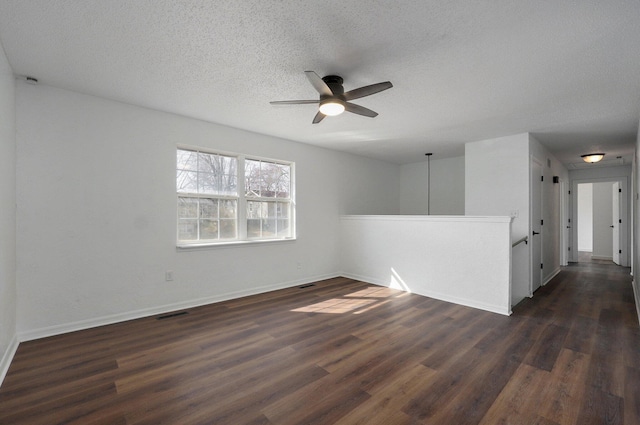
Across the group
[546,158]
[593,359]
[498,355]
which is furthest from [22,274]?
[546,158]

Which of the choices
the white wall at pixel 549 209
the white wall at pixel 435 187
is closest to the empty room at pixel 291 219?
the white wall at pixel 549 209

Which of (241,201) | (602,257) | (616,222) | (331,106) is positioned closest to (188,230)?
(241,201)

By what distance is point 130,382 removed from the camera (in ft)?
7.13

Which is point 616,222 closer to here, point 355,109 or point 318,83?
point 355,109

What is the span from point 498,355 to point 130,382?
302 centimetres

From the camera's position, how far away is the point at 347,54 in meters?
2.33

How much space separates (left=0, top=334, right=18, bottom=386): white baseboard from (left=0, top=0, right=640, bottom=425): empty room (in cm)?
3

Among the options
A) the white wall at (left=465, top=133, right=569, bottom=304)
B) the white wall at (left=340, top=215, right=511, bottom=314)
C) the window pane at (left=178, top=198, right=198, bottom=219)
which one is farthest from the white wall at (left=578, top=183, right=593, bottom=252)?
the window pane at (left=178, top=198, right=198, bottom=219)

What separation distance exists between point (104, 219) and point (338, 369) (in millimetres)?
2956

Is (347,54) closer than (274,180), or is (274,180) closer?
(347,54)

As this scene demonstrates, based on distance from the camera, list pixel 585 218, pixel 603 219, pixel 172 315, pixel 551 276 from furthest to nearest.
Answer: pixel 585 218, pixel 603 219, pixel 551 276, pixel 172 315

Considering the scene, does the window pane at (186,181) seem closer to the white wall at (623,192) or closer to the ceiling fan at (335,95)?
the ceiling fan at (335,95)

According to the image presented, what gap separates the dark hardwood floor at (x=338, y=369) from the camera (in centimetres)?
184

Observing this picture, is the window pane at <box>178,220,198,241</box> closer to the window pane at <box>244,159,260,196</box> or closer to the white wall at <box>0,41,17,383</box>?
the window pane at <box>244,159,260,196</box>
